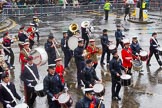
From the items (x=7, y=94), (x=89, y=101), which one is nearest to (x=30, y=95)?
(x=7, y=94)

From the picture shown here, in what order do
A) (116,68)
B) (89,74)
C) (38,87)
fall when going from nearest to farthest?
(38,87), (89,74), (116,68)

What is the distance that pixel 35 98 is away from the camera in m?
12.0

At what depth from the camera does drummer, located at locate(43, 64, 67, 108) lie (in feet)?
31.3

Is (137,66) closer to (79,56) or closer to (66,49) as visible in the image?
(79,56)

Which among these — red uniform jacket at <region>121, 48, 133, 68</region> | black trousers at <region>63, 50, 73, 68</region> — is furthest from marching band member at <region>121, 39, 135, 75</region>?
black trousers at <region>63, 50, 73, 68</region>

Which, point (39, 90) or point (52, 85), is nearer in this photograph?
point (52, 85)

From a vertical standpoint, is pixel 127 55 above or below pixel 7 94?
above

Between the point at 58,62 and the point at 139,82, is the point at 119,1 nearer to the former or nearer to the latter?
the point at 139,82

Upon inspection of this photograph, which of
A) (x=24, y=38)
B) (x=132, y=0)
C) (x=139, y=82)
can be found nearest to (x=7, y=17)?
(x=132, y=0)

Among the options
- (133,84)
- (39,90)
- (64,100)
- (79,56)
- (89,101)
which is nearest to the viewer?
(89,101)

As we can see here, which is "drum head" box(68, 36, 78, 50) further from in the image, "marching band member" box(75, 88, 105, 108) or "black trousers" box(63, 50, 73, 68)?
"marching band member" box(75, 88, 105, 108)

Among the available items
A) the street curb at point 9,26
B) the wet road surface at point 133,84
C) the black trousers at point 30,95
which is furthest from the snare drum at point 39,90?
the street curb at point 9,26

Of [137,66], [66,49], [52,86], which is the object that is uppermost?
[66,49]

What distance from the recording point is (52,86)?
9.70m
